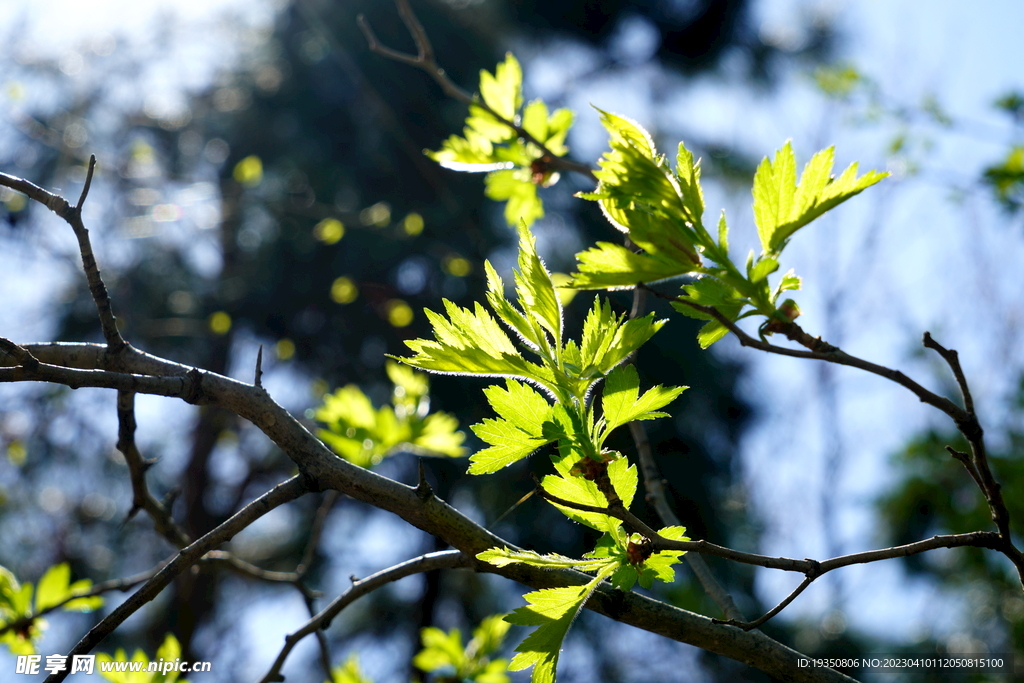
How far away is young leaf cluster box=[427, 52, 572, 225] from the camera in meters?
1.40

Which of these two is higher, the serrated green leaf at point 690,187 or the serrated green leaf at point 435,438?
the serrated green leaf at point 435,438

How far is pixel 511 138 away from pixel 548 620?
1029 millimetres

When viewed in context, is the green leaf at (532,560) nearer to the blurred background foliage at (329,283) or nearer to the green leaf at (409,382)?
the green leaf at (409,382)

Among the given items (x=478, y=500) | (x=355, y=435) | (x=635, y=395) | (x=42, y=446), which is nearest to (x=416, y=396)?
(x=355, y=435)

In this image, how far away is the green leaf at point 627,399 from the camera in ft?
2.51

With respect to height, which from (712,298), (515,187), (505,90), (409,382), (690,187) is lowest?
(712,298)

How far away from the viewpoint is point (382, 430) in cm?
151

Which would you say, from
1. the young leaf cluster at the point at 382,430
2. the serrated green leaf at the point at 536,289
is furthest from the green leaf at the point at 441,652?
the serrated green leaf at the point at 536,289

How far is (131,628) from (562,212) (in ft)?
16.5

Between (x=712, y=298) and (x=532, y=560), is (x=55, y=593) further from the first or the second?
(x=712, y=298)

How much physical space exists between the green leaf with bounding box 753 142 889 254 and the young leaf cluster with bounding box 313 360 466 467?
881 mm

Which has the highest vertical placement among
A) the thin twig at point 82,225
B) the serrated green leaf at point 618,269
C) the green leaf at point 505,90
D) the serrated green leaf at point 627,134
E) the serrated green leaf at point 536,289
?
the green leaf at point 505,90

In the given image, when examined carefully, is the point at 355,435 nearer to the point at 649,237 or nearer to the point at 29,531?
the point at 649,237

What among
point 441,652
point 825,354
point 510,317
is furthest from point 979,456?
point 441,652
